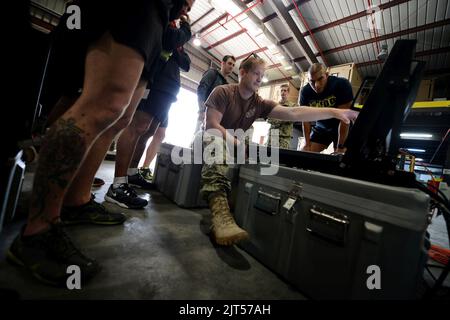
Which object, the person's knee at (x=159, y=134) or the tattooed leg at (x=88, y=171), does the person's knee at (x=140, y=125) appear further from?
the person's knee at (x=159, y=134)

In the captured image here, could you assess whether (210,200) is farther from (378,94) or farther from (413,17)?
(413,17)

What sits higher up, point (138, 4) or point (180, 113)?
point (180, 113)

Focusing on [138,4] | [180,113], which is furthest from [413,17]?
[180,113]

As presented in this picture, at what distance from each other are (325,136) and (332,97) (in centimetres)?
43

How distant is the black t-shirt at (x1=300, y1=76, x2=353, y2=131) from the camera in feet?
7.01

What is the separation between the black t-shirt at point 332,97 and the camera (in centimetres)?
214

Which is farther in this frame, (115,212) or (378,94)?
(115,212)

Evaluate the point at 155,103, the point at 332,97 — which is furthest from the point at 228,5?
the point at 155,103

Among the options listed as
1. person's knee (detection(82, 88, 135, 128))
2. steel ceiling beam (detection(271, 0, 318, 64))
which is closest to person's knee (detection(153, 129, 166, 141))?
person's knee (detection(82, 88, 135, 128))

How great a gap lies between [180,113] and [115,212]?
6.18m

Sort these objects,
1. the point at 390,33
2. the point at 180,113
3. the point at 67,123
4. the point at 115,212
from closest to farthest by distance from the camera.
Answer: the point at 67,123, the point at 115,212, the point at 390,33, the point at 180,113

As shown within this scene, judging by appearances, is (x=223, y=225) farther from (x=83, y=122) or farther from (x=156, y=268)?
(x=83, y=122)
